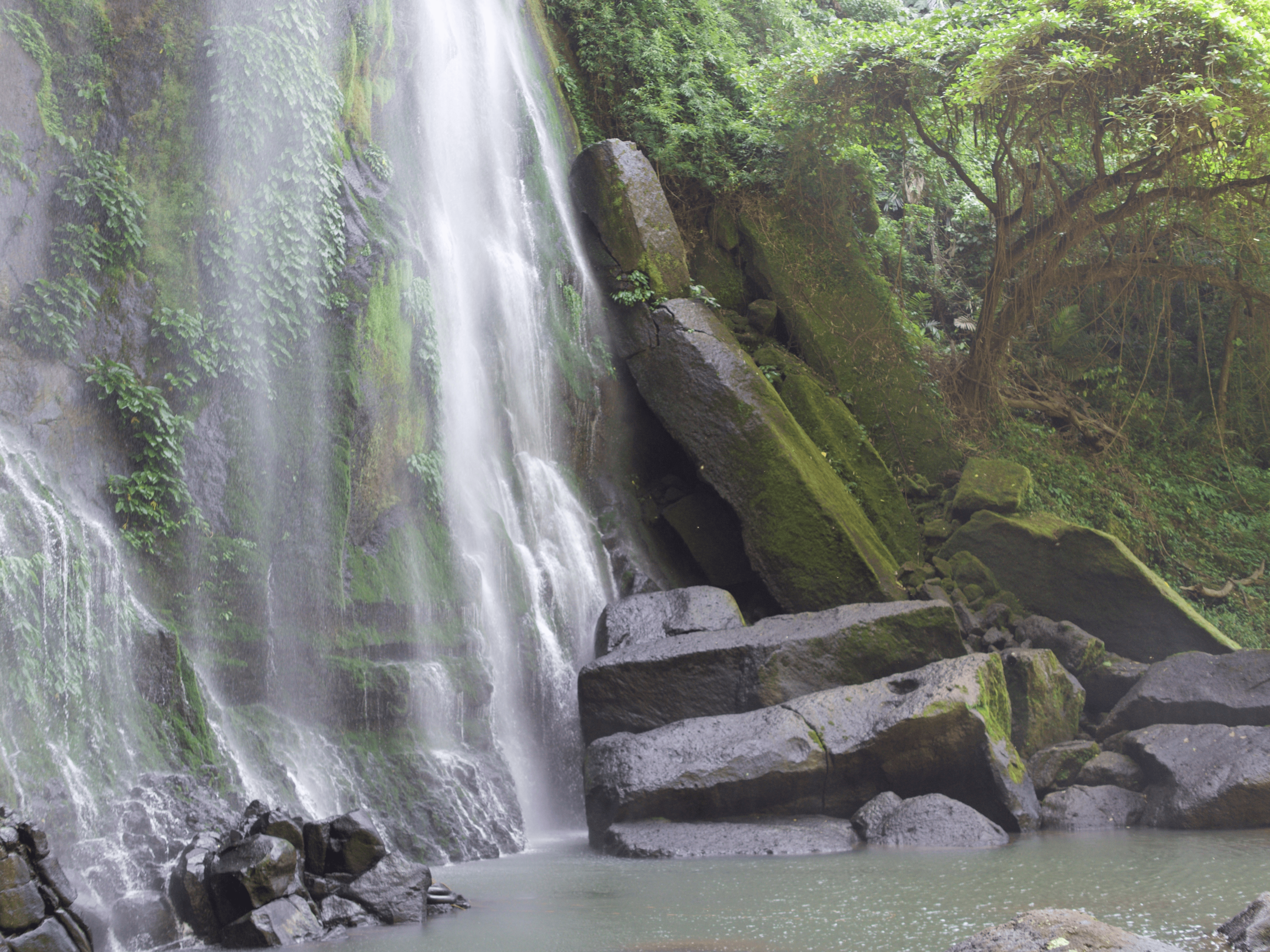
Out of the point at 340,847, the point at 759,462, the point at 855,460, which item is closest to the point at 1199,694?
the point at 759,462

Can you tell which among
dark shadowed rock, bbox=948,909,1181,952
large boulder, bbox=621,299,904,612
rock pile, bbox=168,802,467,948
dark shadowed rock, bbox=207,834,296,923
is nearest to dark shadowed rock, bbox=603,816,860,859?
rock pile, bbox=168,802,467,948

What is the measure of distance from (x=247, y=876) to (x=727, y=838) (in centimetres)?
332

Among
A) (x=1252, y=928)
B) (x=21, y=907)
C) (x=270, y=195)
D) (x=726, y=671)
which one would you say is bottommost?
(x=1252, y=928)

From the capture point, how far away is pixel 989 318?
47.1ft

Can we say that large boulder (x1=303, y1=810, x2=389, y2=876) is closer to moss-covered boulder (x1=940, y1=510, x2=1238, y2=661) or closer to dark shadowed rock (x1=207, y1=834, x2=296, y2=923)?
dark shadowed rock (x1=207, y1=834, x2=296, y2=923)

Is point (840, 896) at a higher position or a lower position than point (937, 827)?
higher

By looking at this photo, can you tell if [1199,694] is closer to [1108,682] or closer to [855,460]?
[1108,682]

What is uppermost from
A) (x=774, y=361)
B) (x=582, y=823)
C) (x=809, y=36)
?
(x=809, y=36)

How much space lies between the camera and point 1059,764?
8203mm

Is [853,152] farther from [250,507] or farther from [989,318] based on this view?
[250,507]

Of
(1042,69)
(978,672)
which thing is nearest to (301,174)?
(978,672)

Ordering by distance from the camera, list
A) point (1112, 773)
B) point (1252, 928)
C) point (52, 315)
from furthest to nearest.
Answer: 1. point (1112, 773)
2. point (52, 315)
3. point (1252, 928)

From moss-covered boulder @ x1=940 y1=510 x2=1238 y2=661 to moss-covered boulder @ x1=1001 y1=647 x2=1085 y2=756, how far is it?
8.31 ft

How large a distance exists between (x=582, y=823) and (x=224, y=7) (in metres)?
7.94
